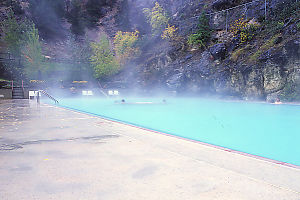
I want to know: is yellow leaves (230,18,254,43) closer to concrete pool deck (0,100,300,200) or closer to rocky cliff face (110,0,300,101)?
rocky cliff face (110,0,300,101)

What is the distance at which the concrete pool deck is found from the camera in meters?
1.79

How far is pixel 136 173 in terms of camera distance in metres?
2.23

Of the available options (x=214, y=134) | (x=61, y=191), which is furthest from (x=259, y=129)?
(x=61, y=191)

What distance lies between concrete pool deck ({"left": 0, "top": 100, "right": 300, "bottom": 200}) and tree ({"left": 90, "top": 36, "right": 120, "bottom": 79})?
29593mm

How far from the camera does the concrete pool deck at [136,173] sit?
1.79 m

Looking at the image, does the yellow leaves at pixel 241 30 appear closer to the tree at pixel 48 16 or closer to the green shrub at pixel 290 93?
the green shrub at pixel 290 93

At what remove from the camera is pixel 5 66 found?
29422 millimetres

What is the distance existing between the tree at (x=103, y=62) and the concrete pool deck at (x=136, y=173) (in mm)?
29593

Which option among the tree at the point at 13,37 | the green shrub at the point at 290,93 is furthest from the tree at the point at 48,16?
the green shrub at the point at 290,93

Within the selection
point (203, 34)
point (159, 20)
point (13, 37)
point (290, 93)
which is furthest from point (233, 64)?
point (13, 37)

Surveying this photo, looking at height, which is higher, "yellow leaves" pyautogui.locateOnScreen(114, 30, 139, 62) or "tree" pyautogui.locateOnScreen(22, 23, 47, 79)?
"yellow leaves" pyautogui.locateOnScreen(114, 30, 139, 62)

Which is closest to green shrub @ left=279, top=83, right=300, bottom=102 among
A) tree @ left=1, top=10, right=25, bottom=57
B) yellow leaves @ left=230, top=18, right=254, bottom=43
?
yellow leaves @ left=230, top=18, right=254, bottom=43

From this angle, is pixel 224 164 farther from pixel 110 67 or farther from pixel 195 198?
pixel 110 67

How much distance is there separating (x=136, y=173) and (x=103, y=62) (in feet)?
106
